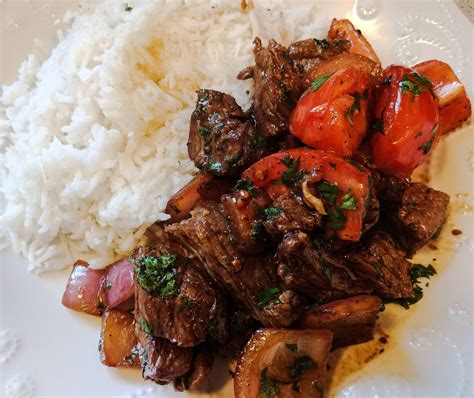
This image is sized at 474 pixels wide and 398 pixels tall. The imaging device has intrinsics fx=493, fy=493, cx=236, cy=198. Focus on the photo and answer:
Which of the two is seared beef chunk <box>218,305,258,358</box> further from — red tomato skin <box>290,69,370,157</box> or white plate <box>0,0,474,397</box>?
red tomato skin <box>290,69,370,157</box>

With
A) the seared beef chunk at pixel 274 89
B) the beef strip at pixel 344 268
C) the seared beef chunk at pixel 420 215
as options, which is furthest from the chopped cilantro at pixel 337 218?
the seared beef chunk at pixel 274 89

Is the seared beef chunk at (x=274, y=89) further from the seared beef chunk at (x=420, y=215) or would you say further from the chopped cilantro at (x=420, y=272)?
the chopped cilantro at (x=420, y=272)

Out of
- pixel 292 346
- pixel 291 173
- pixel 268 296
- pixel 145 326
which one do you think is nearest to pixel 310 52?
pixel 291 173

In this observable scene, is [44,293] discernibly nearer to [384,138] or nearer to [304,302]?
[304,302]

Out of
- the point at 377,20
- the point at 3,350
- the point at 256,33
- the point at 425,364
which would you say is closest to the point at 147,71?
the point at 256,33

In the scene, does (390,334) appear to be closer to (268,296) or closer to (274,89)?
(268,296)

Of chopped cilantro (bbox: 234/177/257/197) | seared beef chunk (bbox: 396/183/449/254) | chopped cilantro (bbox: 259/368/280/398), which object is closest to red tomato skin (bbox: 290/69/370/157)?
chopped cilantro (bbox: 234/177/257/197)
